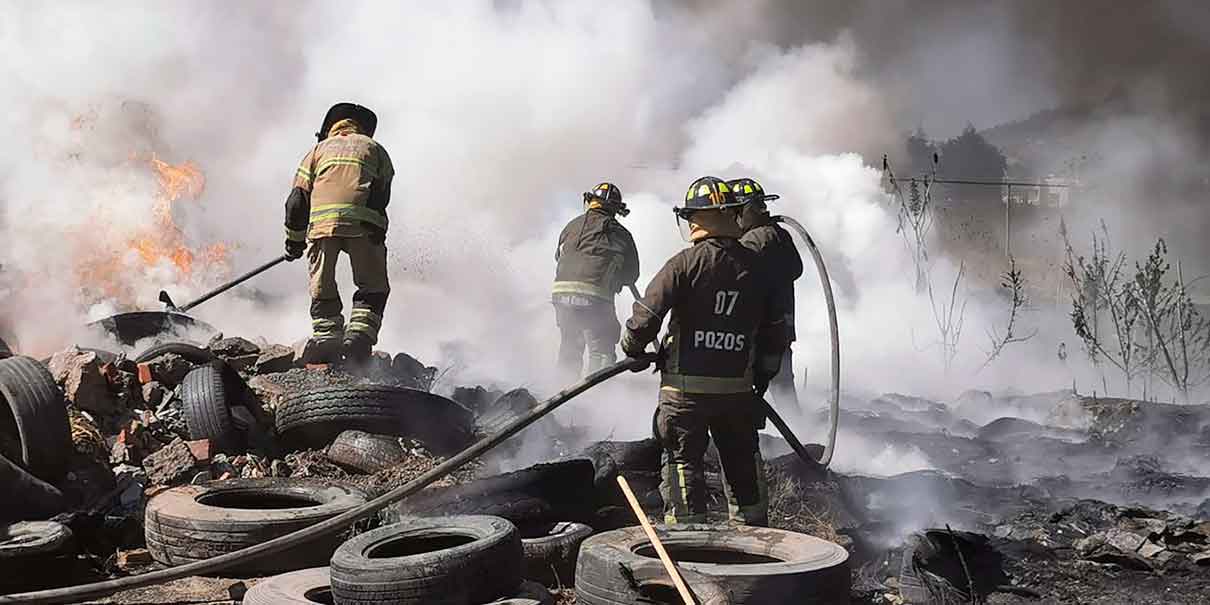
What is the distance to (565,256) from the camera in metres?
9.81

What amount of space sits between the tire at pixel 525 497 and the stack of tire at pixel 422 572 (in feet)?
2.27

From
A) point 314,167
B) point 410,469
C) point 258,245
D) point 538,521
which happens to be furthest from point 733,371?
point 258,245

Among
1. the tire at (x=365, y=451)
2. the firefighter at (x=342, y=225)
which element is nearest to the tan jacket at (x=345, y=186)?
the firefighter at (x=342, y=225)

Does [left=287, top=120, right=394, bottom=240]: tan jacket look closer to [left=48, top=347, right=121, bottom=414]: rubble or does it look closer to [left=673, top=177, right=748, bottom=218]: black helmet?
[left=48, top=347, right=121, bottom=414]: rubble

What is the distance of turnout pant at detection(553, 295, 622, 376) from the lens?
962 centimetres

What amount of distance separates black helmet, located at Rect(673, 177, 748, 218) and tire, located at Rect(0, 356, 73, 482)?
3663 mm

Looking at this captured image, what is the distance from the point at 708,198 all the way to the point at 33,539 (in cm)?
362

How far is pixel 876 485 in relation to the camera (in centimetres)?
704

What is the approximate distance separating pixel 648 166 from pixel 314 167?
13.4 m

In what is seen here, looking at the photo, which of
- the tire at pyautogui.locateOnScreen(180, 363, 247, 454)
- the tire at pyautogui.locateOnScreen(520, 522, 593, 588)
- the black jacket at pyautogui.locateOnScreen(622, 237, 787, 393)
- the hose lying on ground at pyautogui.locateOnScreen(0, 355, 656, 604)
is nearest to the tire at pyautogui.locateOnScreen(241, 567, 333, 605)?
the hose lying on ground at pyautogui.locateOnScreen(0, 355, 656, 604)

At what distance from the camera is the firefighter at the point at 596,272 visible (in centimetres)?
959

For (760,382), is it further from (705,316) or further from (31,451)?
(31,451)

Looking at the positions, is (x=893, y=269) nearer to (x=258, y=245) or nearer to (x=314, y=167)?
(x=258, y=245)

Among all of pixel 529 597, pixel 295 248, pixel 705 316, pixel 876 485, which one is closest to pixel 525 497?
pixel 529 597
